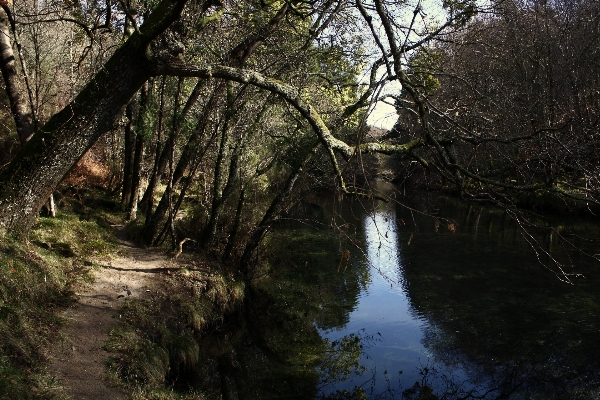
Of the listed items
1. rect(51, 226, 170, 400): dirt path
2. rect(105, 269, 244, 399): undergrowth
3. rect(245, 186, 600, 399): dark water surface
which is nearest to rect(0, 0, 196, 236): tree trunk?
rect(51, 226, 170, 400): dirt path

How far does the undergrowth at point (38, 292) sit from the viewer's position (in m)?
4.93

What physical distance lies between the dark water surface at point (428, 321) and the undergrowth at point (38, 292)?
311cm

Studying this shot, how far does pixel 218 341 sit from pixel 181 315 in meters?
1.16

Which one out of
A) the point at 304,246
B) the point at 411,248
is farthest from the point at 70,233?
the point at 411,248

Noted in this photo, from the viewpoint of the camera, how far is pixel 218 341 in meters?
9.42

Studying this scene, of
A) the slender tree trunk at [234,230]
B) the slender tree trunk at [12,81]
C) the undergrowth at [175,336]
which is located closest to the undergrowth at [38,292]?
the undergrowth at [175,336]

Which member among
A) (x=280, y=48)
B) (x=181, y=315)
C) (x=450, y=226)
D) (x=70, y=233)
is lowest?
(x=181, y=315)

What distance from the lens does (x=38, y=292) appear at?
684cm

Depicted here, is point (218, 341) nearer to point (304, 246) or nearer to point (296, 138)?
point (296, 138)

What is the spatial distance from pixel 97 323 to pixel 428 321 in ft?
22.2

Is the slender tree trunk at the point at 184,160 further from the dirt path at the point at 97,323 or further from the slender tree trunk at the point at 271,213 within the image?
the slender tree trunk at the point at 271,213

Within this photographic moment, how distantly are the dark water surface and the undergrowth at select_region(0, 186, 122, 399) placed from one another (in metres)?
3.11

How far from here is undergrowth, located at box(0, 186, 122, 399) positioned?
16.2 ft

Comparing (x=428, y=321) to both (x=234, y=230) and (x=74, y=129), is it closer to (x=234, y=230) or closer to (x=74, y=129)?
(x=234, y=230)
